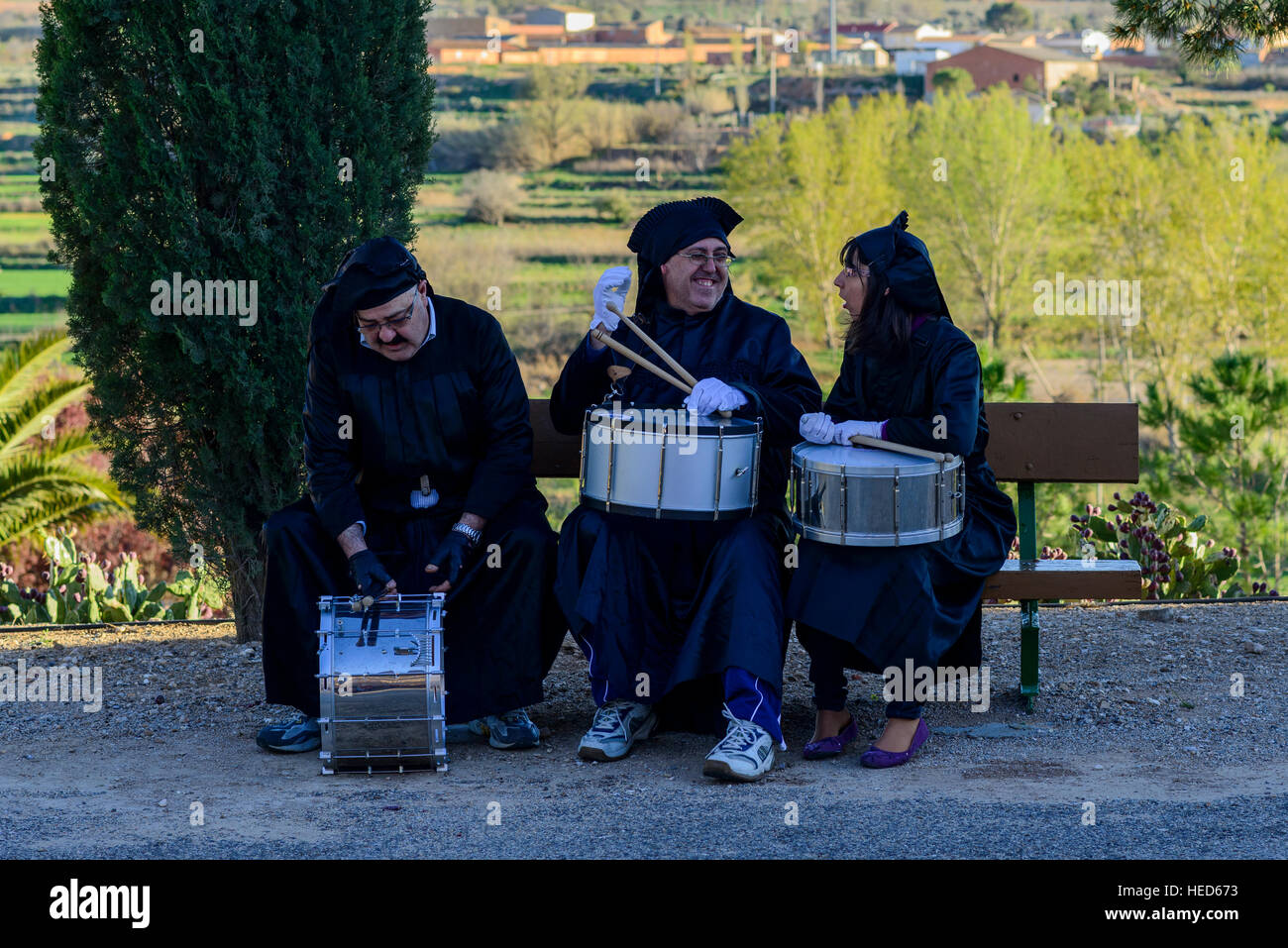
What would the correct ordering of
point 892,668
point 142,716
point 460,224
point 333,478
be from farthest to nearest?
point 460,224
point 142,716
point 333,478
point 892,668

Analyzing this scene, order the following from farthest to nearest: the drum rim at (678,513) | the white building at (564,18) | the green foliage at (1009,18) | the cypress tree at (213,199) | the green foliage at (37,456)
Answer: the white building at (564,18) < the green foliage at (1009,18) < the green foliage at (37,456) < the cypress tree at (213,199) < the drum rim at (678,513)

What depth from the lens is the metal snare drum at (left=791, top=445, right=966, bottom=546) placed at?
415 centimetres

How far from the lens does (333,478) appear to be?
4.62 metres

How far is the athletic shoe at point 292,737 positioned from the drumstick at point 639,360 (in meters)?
1.44

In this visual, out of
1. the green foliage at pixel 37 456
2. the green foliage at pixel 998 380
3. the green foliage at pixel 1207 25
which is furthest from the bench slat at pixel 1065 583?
the green foliage at pixel 37 456

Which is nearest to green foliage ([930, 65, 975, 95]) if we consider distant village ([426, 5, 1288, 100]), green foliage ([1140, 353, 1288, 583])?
distant village ([426, 5, 1288, 100])

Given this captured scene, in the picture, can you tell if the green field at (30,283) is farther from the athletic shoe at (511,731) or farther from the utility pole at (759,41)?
the utility pole at (759,41)

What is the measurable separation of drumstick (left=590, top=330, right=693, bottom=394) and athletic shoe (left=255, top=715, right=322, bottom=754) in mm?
1442

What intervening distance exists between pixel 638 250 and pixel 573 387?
1.54 feet

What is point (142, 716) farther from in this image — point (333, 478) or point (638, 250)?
point (638, 250)

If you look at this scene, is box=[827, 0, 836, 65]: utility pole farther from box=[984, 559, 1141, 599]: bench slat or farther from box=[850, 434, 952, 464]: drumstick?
box=[850, 434, 952, 464]: drumstick

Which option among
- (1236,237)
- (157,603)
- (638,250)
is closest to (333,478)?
(638,250)

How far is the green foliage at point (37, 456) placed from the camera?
35.6 feet

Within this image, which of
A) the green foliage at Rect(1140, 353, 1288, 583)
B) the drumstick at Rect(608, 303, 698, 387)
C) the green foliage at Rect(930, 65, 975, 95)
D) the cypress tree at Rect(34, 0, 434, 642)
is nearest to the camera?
the drumstick at Rect(608, 303, 698, 387)
